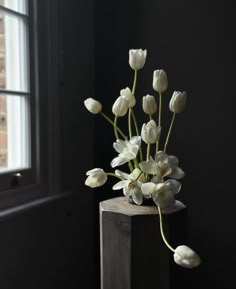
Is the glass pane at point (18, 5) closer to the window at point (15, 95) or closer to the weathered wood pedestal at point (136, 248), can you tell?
the window at point (15, 95)

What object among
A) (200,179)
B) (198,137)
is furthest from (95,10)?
(200,179)

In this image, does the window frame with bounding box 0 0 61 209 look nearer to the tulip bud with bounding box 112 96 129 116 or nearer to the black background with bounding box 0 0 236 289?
the black background with bounding box 0 0 236 289

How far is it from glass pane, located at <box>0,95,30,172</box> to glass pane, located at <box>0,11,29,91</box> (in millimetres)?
56

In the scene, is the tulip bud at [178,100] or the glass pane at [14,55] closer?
the tulip bud at [178,100]

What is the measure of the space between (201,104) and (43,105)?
0.64 meters

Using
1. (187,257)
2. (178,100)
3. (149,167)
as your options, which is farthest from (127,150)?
(187,257)

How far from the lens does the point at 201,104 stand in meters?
1.63

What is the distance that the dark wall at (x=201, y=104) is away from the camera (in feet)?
5.24

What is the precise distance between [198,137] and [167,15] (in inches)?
20.9

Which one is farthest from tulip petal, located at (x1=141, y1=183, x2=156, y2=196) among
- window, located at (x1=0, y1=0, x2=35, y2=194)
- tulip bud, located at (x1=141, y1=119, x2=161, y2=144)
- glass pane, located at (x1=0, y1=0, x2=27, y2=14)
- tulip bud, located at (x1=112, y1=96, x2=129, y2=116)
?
glass pane, located at (x1=0, y1=0, x2=27, y2=14)

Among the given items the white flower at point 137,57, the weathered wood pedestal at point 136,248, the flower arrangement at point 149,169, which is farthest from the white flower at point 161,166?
the white flower at point 137,57

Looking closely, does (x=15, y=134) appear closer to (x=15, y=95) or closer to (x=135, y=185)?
(x=15, y=95)

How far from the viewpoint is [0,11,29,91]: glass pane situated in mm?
1427

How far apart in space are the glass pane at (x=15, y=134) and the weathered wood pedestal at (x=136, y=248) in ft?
1.80
